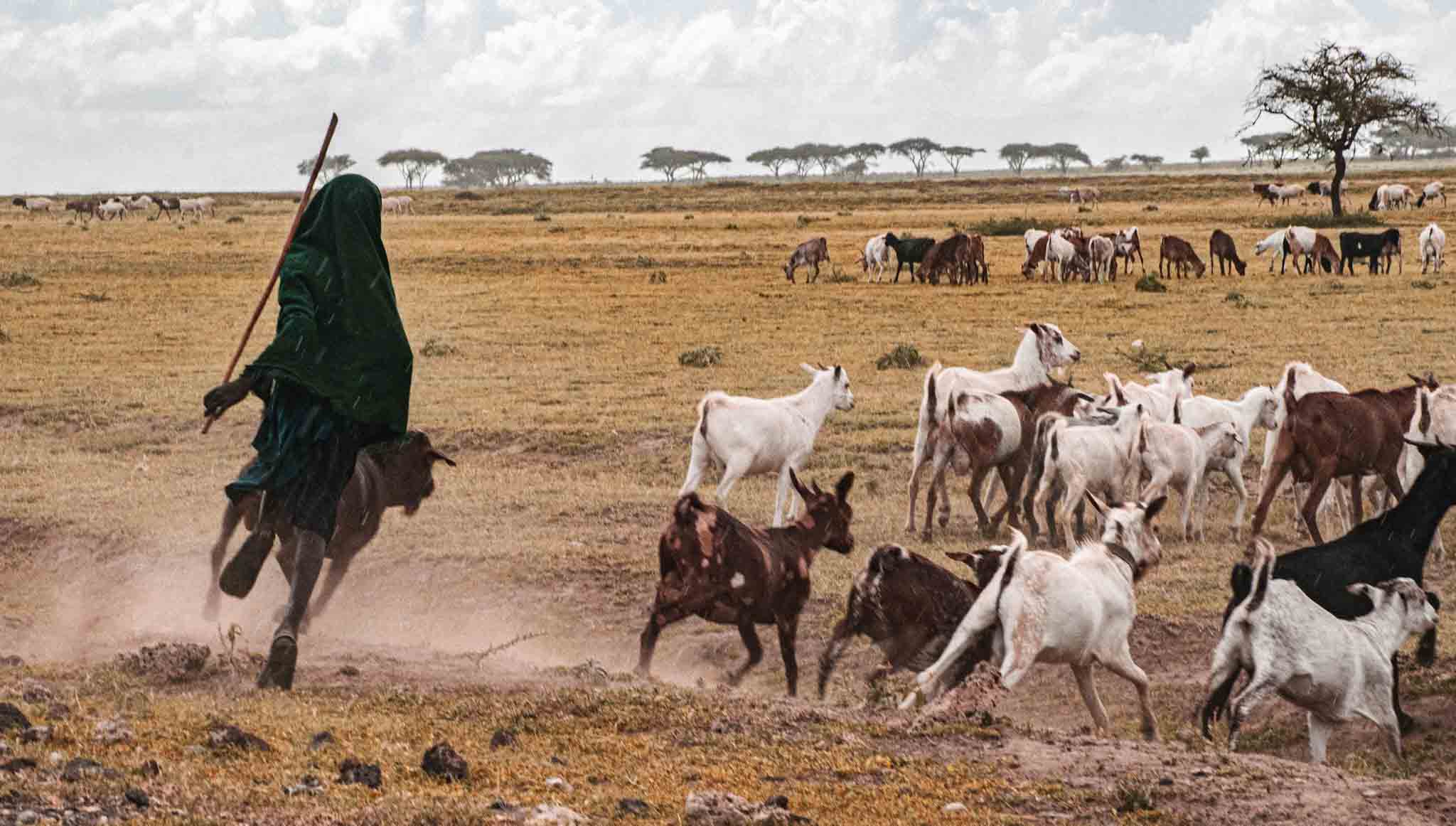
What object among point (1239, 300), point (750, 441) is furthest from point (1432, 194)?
point (750, 441)

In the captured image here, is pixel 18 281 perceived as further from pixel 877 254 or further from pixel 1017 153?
pixel 1017 153

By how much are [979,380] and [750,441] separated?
293 cm

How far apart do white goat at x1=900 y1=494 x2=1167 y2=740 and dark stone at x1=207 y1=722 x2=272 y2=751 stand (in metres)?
2.93

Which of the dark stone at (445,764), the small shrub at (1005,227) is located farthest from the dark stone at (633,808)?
the small shrub at (1005,227)

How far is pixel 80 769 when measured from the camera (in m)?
5.16

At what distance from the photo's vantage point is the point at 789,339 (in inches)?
958

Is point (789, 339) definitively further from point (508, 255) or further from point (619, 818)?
point (619, 818)

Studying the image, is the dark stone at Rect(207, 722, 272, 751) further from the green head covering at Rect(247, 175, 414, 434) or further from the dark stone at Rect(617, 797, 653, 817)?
the green head covering at Rect(247, 175, 414, 434)

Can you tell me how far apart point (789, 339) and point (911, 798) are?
19.2m

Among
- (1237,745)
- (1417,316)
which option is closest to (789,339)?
(1417,316)

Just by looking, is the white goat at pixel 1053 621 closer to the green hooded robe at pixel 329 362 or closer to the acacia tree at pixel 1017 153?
the green hooded robe at pixel 329 362

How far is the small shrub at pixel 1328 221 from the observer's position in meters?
47.8

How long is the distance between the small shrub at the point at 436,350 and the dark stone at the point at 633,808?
17.8 metres

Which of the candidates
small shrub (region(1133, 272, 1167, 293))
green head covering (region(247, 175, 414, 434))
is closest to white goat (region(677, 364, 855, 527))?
green head covering (region(247, 175, 414, 434))
